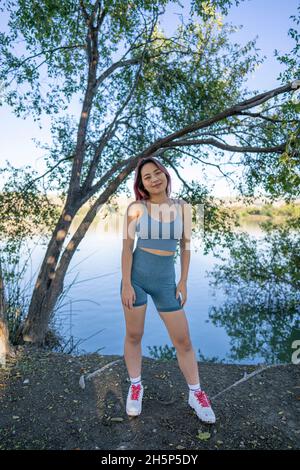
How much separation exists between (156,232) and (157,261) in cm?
19

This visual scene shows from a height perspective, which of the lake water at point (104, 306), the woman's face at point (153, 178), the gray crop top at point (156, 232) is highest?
the woman's face at point (153, 178)

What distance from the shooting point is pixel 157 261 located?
239 centimetres

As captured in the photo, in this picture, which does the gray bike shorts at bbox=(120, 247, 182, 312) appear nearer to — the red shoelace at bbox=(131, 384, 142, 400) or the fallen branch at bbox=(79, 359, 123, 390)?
the red shoelace at bbox=(131, 384, 142, 400)

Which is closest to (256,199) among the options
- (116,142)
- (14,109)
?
(116,142)

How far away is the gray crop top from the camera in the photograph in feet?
7.73

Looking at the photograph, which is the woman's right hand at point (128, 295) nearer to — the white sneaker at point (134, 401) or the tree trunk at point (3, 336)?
the white sneaker at point (134, 401)

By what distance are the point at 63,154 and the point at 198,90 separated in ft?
8.09

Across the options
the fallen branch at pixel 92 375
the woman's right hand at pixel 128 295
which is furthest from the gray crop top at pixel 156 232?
the fallen branch at pixel 92 375

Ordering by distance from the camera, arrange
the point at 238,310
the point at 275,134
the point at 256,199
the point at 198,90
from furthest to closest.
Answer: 1. the point at 238,310
2. the point at 256,199
3. the point at 198,90
4. the point at 275,134

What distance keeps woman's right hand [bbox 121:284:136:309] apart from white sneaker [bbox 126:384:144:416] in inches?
27.4

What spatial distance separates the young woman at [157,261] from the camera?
237 centimetres

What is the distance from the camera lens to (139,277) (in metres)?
2.39

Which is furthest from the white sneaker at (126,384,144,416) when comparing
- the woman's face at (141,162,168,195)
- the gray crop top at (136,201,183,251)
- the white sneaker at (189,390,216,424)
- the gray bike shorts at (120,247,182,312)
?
the woman's face at (141,162,168,195)
